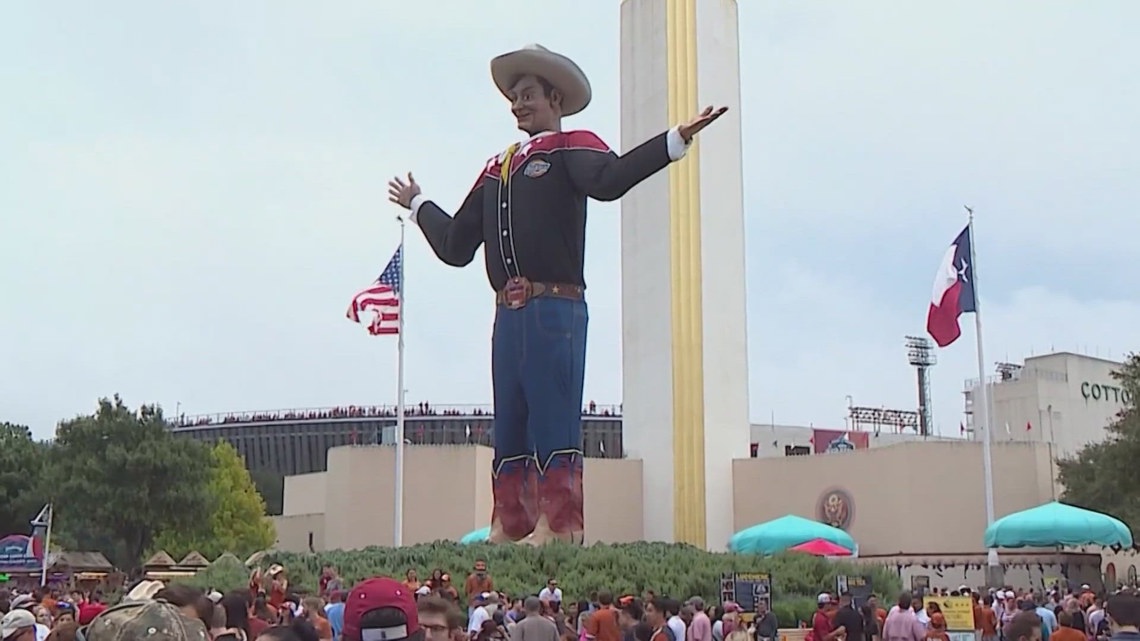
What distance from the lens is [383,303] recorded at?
2981 cm

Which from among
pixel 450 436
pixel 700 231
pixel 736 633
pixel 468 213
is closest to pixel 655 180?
pixel 700 231

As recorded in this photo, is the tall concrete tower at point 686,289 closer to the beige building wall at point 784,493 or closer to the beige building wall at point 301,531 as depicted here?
the beige building wall at point 784,493

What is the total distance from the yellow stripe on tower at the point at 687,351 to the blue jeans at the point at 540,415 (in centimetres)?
1791

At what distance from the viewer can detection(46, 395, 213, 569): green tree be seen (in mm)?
43400

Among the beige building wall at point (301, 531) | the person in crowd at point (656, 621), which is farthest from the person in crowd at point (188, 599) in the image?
the beige building wall at point (301, 531)

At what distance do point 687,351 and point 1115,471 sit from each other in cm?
1141

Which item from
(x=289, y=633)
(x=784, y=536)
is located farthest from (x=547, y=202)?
(x=289, y=633)

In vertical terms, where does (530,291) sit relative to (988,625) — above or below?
above

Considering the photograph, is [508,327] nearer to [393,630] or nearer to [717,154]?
[393,630]

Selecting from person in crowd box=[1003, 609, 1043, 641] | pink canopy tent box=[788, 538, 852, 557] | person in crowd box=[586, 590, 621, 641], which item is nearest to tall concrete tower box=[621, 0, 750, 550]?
pink canopy tent box=[788, 538, 852, 557]

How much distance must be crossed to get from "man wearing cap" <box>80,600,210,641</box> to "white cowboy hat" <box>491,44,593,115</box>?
16316 mm

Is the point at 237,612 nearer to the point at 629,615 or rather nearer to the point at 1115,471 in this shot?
the point at 629,615

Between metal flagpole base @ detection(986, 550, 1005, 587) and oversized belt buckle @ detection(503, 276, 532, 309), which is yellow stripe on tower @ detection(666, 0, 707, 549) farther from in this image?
oversized belt buckle @ detection(503, 276, 532, 309)

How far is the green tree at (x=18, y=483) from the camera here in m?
49.1
